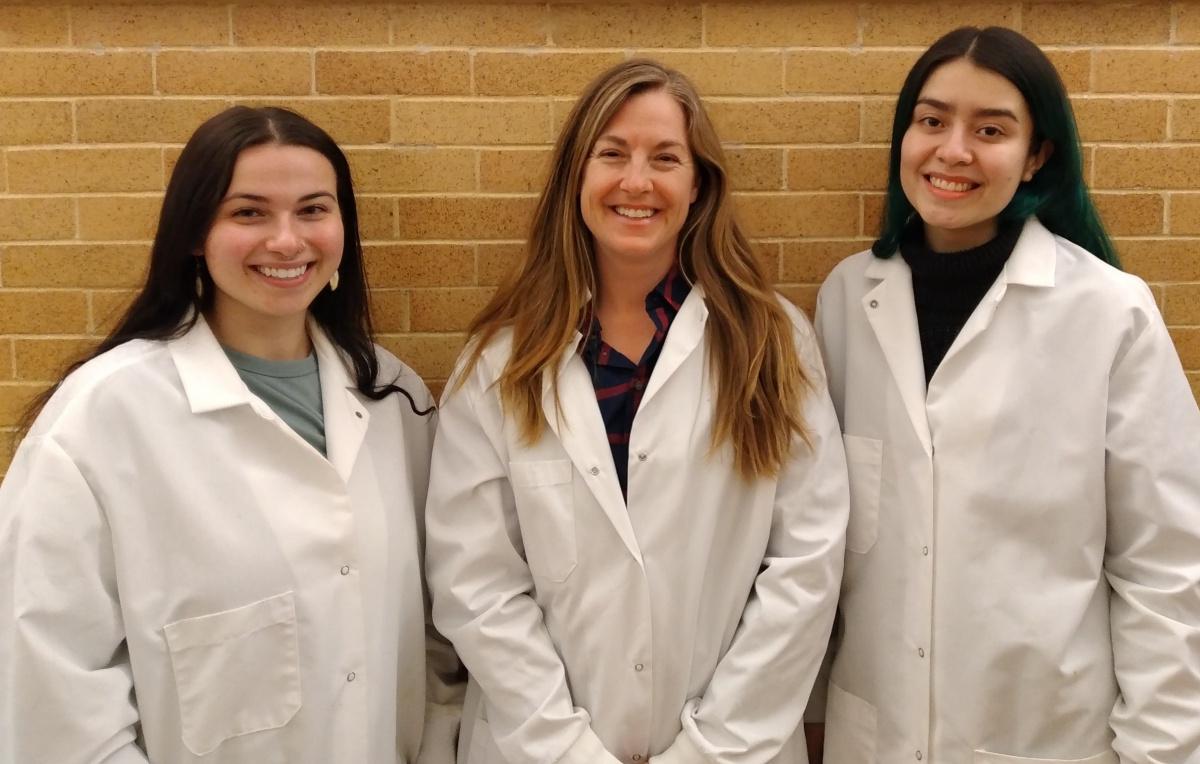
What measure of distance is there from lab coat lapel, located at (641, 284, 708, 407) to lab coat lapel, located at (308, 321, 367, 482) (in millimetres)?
578

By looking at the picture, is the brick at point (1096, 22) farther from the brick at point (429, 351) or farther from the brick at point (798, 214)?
the brick at point (429, 351)

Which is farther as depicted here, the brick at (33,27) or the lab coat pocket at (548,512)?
the brick at (33,27)

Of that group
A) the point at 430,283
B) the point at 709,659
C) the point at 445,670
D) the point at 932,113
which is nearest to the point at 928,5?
the point at 932,113

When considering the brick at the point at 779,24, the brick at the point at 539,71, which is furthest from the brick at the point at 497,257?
the brick at the point at 779,24

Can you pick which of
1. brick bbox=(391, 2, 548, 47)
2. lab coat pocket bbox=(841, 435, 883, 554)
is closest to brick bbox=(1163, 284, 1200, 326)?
lab coat pocket bbox=(841, 435, 883, 554)

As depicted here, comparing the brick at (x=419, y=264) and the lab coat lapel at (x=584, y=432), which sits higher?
the brick at (x=419, y=264)

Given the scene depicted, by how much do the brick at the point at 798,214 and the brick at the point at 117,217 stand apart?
4.71ft

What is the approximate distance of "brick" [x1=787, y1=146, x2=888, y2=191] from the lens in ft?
8.37

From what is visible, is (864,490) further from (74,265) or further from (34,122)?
(34,122)

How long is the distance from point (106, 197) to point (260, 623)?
1.23 meters

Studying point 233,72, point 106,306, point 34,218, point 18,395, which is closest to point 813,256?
→ point 233,72

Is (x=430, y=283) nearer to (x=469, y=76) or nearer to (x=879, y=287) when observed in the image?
(x=469, y=76)

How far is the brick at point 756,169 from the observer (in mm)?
2547

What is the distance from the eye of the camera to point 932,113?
2.13 meters
